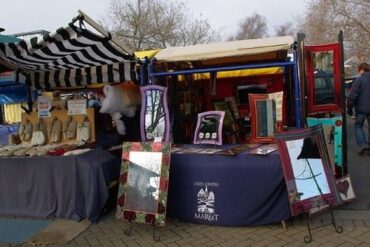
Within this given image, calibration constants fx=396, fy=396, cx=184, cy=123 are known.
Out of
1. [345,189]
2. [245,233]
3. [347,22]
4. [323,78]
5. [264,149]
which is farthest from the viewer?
[347,22]

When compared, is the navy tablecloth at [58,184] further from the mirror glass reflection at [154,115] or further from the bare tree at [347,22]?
the bare tree at [347,22]

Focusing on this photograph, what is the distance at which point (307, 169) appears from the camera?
4141 mm

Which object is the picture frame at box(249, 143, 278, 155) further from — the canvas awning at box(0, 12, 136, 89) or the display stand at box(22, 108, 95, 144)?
the display stand at box(22, 108, 95, 144)

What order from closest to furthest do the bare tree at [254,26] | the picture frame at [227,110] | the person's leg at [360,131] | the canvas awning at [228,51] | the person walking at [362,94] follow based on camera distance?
1. the canvas awning at [228,51]
2. the picture frame at [227,110]
3. the person walking at [362,94]
4. the person's leg at [360,131]
5. the bare tree at [254,26]

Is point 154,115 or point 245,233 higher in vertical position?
point 154,115

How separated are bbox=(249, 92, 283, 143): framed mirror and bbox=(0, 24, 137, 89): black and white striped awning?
181 cm

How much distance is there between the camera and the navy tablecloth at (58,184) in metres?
4.96

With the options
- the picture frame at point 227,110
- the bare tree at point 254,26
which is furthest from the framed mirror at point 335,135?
the bare tree at point 254,26

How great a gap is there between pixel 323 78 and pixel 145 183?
Result: 116 inches

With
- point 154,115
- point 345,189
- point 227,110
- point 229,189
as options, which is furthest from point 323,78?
point 154,115

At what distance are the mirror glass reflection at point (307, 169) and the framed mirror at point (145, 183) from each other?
4.43 ft

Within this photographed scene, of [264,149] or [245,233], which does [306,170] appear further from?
[245,233]

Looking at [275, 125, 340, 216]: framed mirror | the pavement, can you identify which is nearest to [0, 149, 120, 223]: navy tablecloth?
the pavement

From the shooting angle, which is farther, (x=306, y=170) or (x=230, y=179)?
(x=230, y=179)
